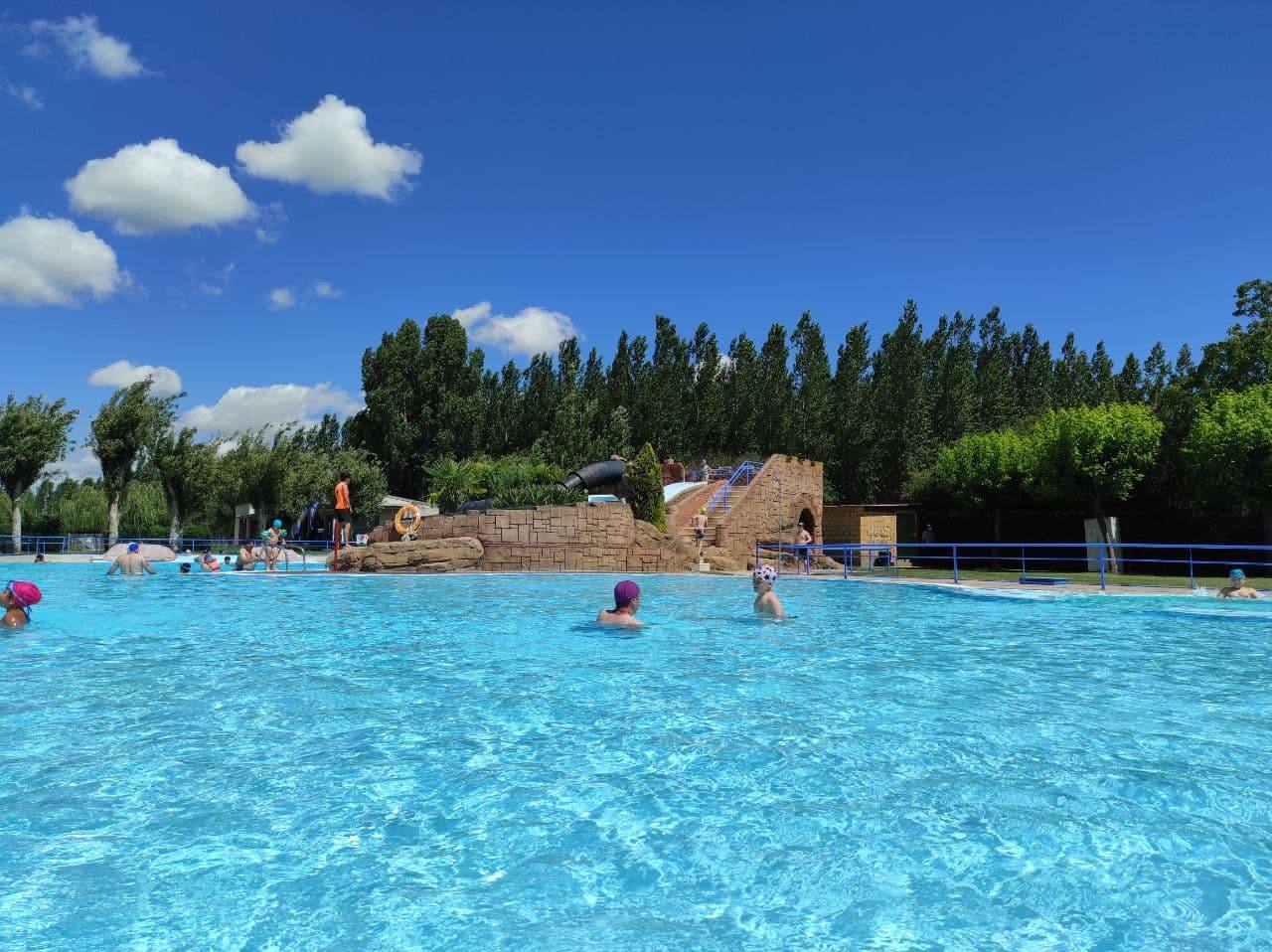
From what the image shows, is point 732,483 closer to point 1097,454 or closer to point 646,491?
point 646,491

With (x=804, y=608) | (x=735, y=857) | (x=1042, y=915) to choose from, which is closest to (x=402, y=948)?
(x=735, y=857)

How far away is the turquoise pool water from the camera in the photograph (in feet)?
10.6

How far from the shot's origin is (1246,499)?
28078 millimetres

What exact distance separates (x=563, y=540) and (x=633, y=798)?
60.1ft

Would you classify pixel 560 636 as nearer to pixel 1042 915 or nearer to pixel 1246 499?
pixel 1042 915

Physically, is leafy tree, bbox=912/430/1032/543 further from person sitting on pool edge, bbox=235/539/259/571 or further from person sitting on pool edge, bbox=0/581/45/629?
person sitting on pool edge, bbox=0/581/45/629

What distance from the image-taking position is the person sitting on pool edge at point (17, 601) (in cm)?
1045

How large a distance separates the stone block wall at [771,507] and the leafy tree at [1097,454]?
343 inches

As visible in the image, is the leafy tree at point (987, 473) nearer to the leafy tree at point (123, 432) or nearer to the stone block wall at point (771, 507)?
the stone block wall at point (771, 507)

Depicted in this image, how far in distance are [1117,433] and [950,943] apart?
103 feet

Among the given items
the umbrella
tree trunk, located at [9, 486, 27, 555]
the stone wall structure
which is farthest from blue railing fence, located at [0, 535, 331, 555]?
the stone wall structure

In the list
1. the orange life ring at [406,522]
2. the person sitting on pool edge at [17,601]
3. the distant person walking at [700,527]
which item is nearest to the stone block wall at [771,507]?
the distant person walking at [700,527]

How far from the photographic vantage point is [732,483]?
3142 cm

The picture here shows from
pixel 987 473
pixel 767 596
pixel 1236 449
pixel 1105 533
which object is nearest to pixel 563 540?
pixel 767 596
